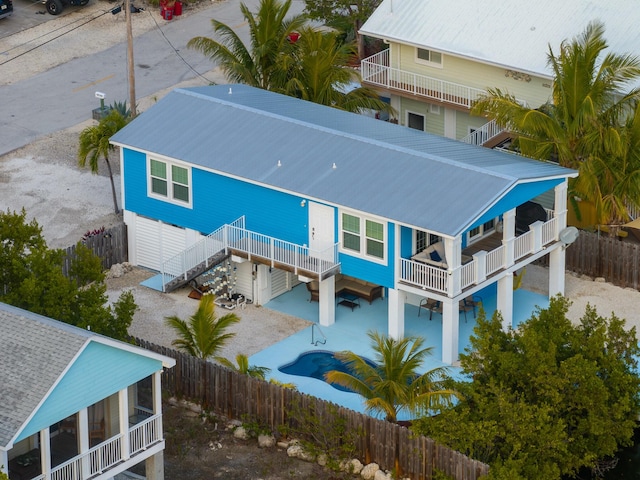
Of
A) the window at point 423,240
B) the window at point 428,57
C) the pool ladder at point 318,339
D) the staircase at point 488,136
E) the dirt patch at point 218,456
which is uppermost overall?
the window at point 428,57

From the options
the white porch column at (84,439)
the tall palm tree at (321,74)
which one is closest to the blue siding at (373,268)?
the tall palm tree at (321,74)

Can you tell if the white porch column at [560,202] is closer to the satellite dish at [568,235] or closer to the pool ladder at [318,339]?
the satellite dish at [568,235]

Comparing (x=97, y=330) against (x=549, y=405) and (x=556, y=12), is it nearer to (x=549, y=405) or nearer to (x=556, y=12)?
(x=549, y=405)

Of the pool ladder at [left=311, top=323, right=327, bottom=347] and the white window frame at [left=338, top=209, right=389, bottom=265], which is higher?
the white window frame at [left=338, top=209, right=389, bottom=265]

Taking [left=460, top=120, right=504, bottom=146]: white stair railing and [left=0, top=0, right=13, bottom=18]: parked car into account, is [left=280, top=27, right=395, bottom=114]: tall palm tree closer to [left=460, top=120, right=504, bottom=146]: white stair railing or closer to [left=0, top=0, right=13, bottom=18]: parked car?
[left=460, top=120, right=504, bottom=146]: white stair railing

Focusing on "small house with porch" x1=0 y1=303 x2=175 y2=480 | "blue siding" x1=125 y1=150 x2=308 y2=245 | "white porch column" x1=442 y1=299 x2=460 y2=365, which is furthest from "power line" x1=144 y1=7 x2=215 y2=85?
"small house with porch" x1=0 y1=303 x2=175 y2=480

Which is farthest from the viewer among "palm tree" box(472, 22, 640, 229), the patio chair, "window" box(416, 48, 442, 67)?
"window" box(416, 48, 442, 67)
